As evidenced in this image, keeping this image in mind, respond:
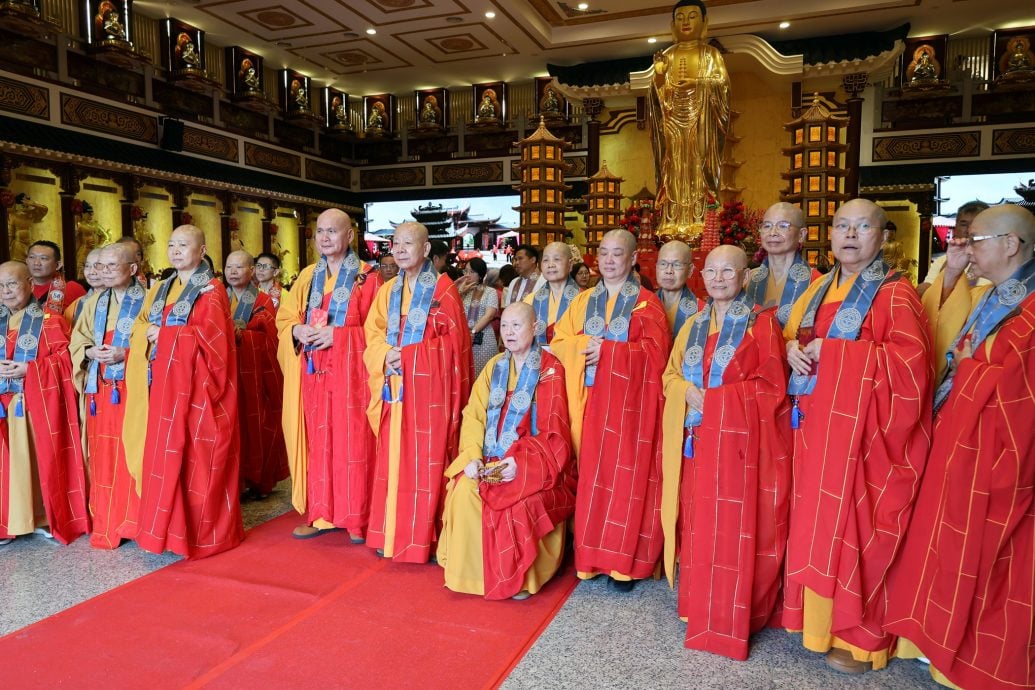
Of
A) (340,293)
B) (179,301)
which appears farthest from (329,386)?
(179,301)

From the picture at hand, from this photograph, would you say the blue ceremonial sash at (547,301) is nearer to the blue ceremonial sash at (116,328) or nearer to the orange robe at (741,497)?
the orange robe at (741,497)

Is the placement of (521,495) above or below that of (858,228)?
below

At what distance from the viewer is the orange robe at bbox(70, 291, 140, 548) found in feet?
11.9

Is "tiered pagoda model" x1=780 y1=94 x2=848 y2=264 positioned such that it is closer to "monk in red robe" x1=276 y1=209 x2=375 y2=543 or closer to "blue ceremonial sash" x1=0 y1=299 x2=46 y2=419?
"monk in red robe" x1=276 y1=209 x2=375 y2=543

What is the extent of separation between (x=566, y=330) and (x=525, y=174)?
18.5 ft

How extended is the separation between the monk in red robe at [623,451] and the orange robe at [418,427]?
0.67 meters

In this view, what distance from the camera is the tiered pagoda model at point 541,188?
857cm

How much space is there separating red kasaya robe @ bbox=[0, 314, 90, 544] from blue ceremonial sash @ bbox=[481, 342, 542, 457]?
235 cm

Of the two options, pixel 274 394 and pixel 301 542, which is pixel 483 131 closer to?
pixel 274 394

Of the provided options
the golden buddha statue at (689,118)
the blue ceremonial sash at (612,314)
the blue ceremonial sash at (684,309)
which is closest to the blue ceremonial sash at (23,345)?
the blue ceremonial sash at (612,314)

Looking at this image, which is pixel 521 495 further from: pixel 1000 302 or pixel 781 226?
pixel 1000 302

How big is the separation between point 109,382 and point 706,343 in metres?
2.99

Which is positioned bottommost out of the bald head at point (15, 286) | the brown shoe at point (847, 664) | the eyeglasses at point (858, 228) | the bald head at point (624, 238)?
the brown shoe at point (847, 664)

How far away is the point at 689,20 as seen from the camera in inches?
316
